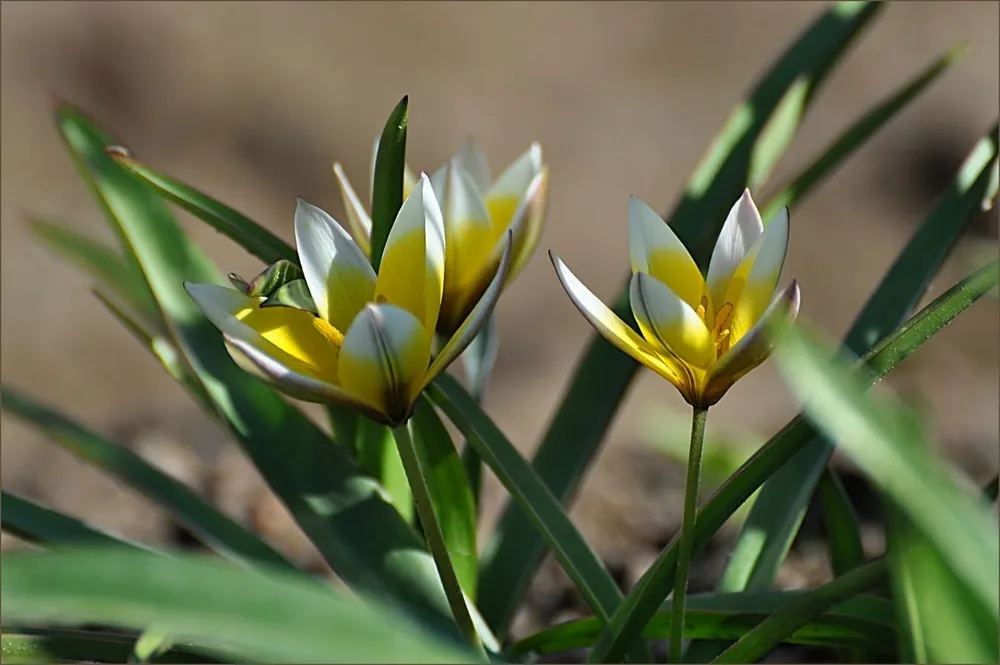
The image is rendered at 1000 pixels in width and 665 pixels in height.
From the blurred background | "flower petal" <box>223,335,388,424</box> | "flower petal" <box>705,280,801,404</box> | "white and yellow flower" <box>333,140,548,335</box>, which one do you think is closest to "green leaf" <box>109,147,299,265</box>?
"white and yellow flower" <box>333,140,548,335</box>

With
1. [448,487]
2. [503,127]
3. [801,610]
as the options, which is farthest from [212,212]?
[503,127]

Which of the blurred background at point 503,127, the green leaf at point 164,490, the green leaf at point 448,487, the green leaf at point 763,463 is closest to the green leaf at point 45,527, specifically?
the green leaf at point 164,490

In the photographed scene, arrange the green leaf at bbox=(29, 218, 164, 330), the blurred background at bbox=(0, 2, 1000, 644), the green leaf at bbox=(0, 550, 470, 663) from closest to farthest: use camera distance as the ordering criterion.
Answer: the green leaf at bbox=(0, 550, 470, 663)
the green leaf at bbox=(29, 218, 164, 330)
the blurred background at bbox=(0, 2, 1000, 644)

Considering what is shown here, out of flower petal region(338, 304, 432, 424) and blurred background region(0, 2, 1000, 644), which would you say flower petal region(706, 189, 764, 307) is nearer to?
flower petal region(338, 304, 432, 424)

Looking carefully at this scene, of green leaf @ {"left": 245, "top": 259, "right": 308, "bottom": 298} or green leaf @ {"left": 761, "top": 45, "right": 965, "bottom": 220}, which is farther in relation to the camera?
green leaf @ {"left": 761, "top": 45, "right": 965, "bottom": 220}

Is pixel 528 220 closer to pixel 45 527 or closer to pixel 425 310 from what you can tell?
pixel 425 310

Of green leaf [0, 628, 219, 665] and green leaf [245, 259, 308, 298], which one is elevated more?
green leaf [245, 259, 308, 298]

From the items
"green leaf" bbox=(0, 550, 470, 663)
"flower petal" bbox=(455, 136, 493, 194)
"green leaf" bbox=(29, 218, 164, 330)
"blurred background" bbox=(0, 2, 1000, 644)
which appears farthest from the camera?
"blurred background" bbox=(0, 2, 1000, 644)

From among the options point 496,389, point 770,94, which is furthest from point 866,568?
point 496,389

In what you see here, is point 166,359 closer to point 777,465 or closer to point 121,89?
point 777,465
